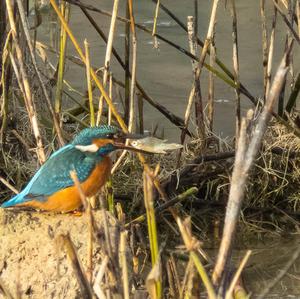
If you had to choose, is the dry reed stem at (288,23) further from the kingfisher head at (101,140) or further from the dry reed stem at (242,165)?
the dry reed stem at (242,165)

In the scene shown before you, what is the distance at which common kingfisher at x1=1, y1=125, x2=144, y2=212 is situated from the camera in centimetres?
399

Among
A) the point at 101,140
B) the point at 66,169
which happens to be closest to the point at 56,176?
the point at 66,169

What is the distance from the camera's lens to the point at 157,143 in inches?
180

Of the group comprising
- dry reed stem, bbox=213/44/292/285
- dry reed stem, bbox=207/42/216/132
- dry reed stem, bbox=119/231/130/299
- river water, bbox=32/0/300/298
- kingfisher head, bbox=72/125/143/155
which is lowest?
river water, bbox=32/0/300/298

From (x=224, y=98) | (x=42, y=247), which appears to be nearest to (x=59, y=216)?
(x=42, y=247)

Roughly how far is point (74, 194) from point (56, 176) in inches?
5.1

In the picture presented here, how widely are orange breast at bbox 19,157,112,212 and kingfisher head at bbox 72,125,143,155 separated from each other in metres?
0.07

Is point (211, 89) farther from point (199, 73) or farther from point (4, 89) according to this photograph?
point (4, 89)

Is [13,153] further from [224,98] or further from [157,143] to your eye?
[224,98]

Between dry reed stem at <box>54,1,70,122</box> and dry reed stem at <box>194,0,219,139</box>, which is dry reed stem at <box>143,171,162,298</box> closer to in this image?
dry reed stem at <box>54,1,70,122</box>

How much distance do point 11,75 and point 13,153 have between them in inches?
25.2

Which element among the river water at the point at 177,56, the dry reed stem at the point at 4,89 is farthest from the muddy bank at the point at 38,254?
the river water at the point at 177,56

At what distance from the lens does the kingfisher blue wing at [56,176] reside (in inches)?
158

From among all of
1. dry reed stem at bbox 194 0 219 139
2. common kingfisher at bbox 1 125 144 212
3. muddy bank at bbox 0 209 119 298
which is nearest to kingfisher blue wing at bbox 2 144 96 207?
common kingfisher at bbox 1 125 144 212
